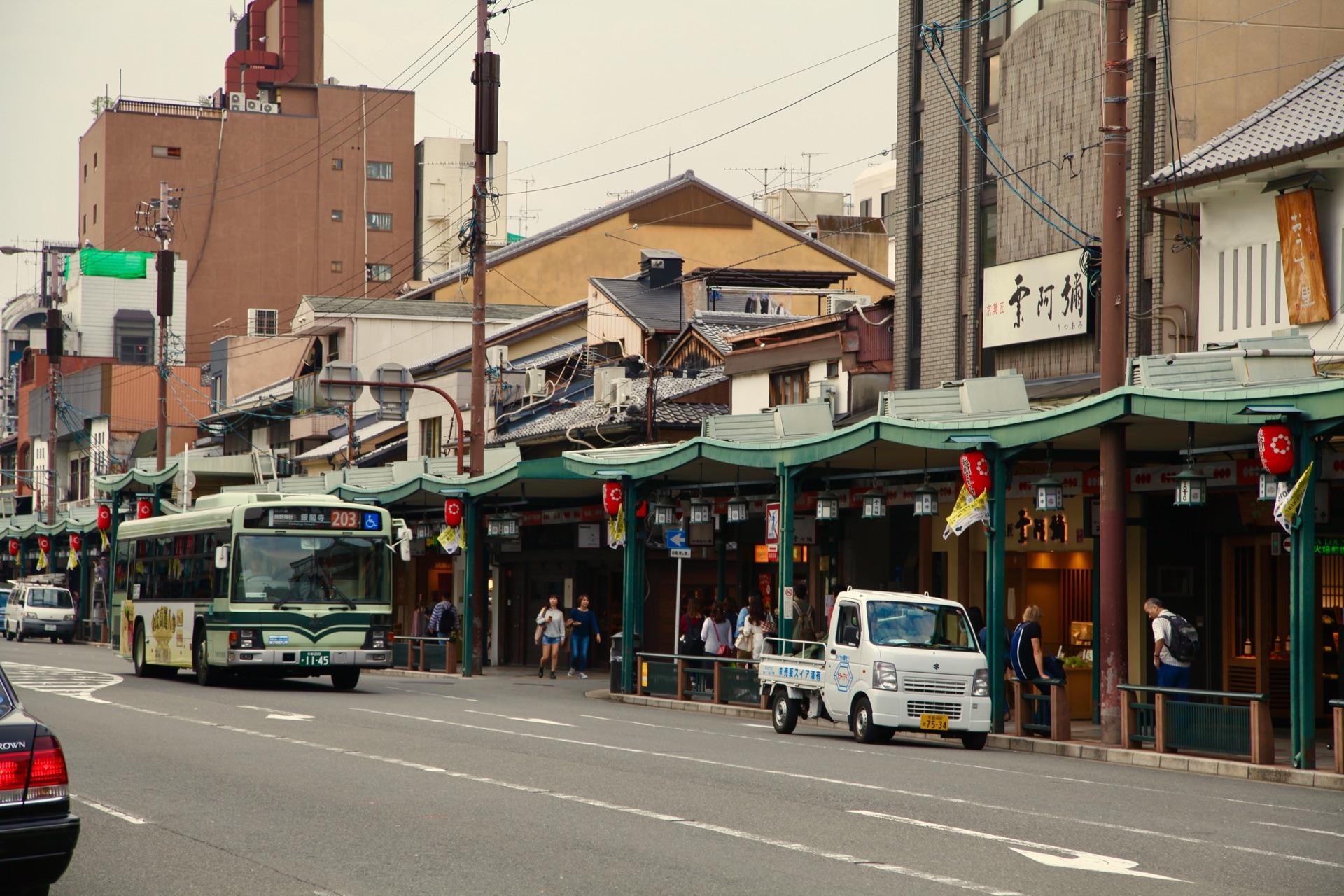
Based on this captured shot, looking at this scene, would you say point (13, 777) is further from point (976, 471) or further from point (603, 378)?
point (603, 378)

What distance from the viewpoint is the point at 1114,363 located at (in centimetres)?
2173

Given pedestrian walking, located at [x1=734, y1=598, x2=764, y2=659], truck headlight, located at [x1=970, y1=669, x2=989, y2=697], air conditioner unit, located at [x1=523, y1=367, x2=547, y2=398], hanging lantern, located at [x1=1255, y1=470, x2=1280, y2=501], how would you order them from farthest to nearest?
air conditioner unit, located at [x1=523, y1=367, x2=547, y2=398] < pedestrian walking, located at [x1=734, y1=598, x2=764, y2=659] < truck headlight, located at [x1=970, y1=669, x2=989, y2=697] < hanging lantern, located at [x1=1255, y1=470, x2=1280, y2=501]

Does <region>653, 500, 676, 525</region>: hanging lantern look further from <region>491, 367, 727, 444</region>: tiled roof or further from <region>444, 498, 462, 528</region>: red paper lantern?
<region>491, 367, 727, 444</region>: tiled roof

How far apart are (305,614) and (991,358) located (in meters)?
13.3

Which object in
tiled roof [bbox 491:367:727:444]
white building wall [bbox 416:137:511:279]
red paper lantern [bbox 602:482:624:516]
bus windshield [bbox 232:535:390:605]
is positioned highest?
white building wall [bbox 416:137:511:279]

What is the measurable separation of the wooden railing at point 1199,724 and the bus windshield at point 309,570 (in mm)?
13417

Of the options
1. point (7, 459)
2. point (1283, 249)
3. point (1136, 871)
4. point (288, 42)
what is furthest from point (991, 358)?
point (7, 459)

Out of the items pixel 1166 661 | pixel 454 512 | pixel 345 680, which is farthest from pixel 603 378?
pixel 1166 661

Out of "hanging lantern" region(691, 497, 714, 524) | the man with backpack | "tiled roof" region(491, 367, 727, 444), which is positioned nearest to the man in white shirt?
the man with backpack

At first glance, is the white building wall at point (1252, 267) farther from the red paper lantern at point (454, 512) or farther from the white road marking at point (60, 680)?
the white road marking at point (60, 680)

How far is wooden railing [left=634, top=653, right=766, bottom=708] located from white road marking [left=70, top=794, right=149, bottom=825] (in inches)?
583

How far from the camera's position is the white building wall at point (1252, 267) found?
24500 millimetres

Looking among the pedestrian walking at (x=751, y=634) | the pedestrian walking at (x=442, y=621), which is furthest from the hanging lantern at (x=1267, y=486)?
the pedestrian walking at (x=442, y=621)

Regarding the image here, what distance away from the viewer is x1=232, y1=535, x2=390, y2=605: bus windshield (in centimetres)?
2844
